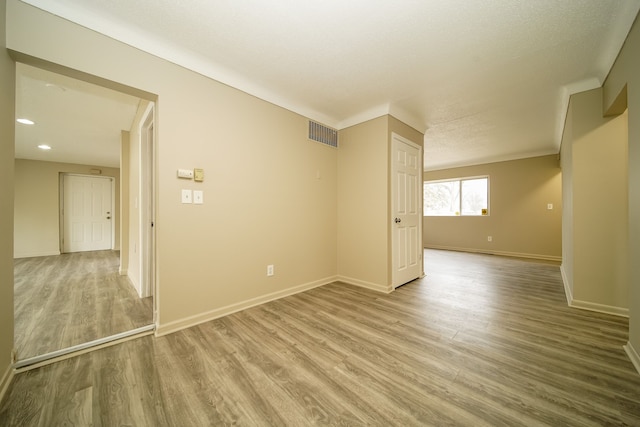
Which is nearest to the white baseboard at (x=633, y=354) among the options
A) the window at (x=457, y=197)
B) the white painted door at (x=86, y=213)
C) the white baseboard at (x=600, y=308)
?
the white baseboard at (x=600, y=308)

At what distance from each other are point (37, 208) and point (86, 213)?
0.87m

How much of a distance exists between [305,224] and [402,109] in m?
2.10

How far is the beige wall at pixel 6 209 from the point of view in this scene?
4.29 ft

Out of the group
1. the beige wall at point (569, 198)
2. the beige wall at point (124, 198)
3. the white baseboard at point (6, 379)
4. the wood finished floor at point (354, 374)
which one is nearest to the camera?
the wood finished floor at point (354, 374)

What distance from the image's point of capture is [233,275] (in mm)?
→ 2406

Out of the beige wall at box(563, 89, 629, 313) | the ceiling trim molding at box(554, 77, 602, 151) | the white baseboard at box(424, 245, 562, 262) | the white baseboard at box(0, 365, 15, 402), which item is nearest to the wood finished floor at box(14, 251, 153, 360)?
Result: the white baseboard at box(0, 365, 15, 402)

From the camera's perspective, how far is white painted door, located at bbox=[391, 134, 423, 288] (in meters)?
3.15

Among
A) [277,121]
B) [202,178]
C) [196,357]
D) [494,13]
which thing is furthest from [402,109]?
[196,357]

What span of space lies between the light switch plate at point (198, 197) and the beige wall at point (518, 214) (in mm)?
6630

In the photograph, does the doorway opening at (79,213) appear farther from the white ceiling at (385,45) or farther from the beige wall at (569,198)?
the beige wall at (569,198)

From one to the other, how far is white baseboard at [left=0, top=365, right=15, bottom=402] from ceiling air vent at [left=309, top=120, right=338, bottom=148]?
3233 mm

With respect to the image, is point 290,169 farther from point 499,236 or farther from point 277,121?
point 499,236

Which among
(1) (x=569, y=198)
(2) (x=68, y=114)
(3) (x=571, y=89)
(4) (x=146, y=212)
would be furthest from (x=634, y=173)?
(2) (x=68, y=114)

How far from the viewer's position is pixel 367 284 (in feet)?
Result: 10.5
